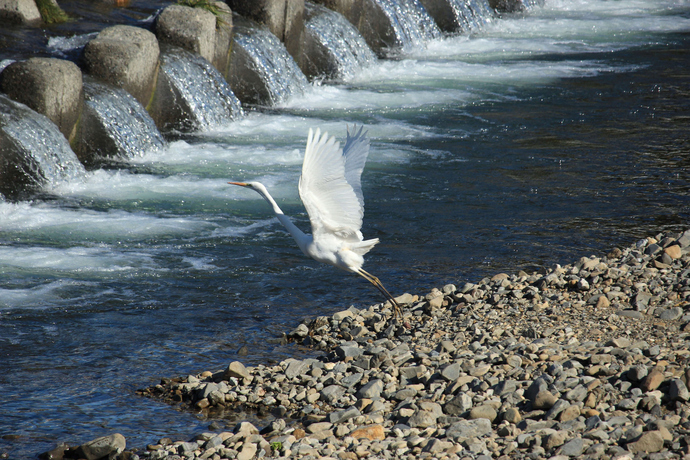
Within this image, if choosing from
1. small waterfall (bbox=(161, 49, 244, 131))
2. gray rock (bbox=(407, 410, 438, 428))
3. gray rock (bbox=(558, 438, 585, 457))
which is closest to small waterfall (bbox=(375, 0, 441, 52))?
small waterfall (bbox=(161, 49, 244, 131))

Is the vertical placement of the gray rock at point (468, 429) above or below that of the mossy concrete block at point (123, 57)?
below

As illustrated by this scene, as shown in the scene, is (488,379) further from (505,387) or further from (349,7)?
(349,7)

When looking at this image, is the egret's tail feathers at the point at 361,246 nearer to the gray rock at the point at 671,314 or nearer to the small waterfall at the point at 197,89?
the gray rock at the point at 671,314

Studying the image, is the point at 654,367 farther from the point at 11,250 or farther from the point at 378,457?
the point at 11,250

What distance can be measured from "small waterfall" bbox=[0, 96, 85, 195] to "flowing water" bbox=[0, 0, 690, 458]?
191 mm

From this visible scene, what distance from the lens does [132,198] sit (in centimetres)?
849

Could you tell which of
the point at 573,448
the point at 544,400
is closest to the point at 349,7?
the point at 544,400

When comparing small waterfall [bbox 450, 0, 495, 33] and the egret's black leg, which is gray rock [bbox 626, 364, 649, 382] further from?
small waterfall [bbox 450, 0, 495, 33]

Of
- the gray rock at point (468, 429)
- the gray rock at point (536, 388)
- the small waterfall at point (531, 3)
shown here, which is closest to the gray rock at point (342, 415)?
the gray rock at point (468, 429)

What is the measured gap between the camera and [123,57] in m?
9.97

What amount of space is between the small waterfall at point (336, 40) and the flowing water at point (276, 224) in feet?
1.40

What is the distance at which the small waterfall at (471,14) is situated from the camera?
18938 mm

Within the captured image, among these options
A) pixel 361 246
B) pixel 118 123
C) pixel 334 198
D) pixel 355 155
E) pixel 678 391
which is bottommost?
pixel 678 391

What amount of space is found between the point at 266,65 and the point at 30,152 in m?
5.04
